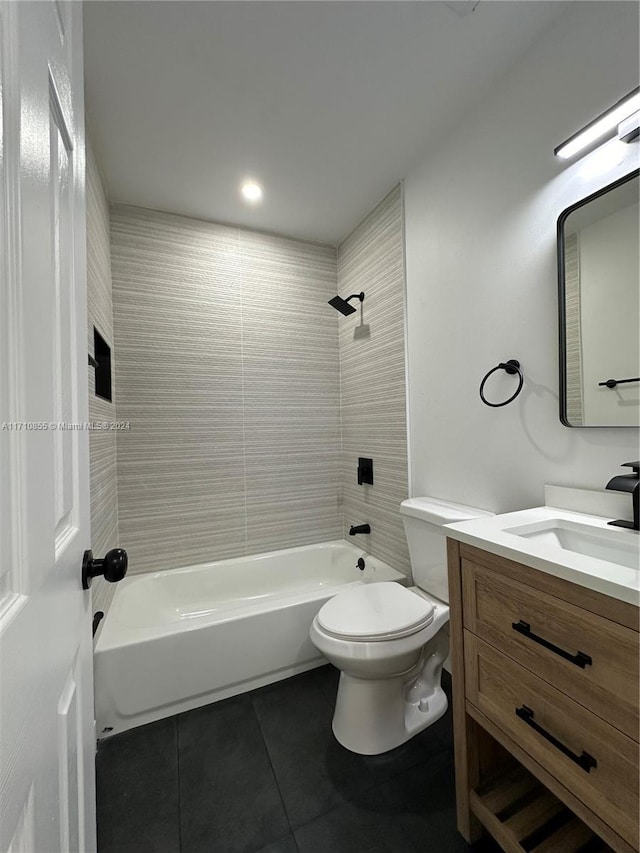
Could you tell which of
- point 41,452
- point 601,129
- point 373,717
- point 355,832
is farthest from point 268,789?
point 601,129

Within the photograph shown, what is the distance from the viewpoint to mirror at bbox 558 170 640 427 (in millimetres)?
1022

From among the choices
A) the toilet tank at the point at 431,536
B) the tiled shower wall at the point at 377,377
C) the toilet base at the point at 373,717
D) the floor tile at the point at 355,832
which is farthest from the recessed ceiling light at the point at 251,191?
the floor tile at the point at 355,832

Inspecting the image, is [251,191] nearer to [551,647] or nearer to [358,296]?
[358,296]

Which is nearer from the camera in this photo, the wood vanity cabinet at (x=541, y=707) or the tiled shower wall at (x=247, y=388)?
the wood vanity cabinet at (x=541, y=707)

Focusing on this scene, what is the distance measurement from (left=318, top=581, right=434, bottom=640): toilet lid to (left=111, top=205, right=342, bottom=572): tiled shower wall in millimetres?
1043

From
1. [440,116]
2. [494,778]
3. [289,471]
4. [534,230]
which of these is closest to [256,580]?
[289,471]

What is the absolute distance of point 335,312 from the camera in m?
2.63

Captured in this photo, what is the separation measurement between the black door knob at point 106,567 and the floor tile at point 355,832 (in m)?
1.02

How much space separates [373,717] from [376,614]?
0.36m

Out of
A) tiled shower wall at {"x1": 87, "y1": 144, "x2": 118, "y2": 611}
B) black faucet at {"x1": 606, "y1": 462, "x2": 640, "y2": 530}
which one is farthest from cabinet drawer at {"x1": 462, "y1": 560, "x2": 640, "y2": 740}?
tiled shower wall at {"x1": 87, "y1": 144, "x2": 118, "y2": 611}

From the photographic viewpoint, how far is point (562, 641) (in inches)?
29.5

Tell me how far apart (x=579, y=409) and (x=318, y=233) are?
2.03m

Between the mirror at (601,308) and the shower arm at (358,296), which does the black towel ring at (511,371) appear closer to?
the mirror at (601,308)

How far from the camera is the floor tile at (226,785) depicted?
104cm
